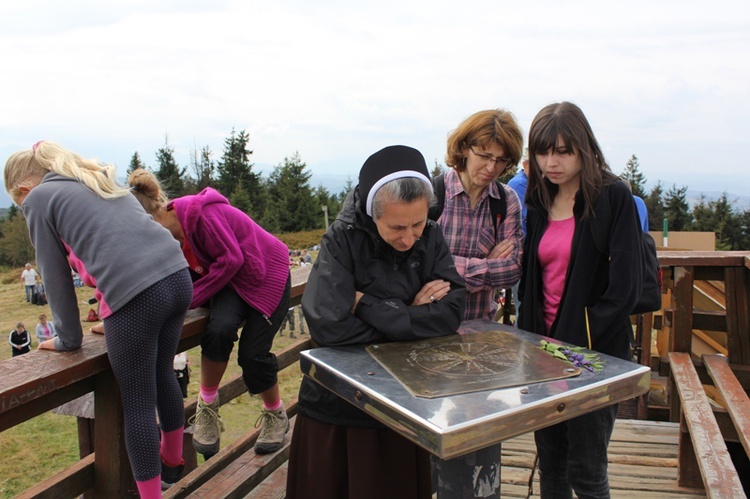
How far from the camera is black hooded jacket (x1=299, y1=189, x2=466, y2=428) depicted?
1.91 meters

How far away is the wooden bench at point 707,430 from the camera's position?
2.25m

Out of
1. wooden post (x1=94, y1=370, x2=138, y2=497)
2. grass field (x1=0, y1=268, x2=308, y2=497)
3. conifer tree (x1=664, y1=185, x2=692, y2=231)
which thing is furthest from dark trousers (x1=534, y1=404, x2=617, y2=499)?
conifer tree (x1=664, y1=185, x2=692, y2=231)

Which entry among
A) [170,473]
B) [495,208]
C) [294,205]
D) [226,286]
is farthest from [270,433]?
[294,205]

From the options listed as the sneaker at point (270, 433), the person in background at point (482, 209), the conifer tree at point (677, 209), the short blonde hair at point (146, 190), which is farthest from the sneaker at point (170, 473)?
the conifer tree at point (677, 209)

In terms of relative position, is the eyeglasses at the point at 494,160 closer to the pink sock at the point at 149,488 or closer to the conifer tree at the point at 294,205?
the pink sock at the point at 149,488

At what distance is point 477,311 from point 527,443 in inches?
56.6

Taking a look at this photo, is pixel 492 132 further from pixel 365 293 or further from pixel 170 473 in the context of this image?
pixel 170 473

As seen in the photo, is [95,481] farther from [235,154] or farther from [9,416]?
[235,154]

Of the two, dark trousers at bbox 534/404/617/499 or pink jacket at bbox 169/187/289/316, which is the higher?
pink jacket at bbox 169/187/289/316

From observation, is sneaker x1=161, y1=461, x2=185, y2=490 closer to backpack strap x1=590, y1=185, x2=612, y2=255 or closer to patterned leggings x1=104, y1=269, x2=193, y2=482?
patterned leggings x1=104, y1=269, x2=193, y2=482

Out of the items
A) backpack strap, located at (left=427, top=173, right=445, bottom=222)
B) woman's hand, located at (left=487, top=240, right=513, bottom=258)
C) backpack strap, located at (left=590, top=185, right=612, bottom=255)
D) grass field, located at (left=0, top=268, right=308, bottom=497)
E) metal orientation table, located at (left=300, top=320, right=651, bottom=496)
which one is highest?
backpack strap, located at (left=427, top=173, right=445, bottom=222)

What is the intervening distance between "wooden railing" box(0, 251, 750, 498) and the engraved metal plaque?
84cm

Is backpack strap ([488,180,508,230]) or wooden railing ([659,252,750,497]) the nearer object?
backpack strap ([488,180,508,230])

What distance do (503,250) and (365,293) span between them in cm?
71
